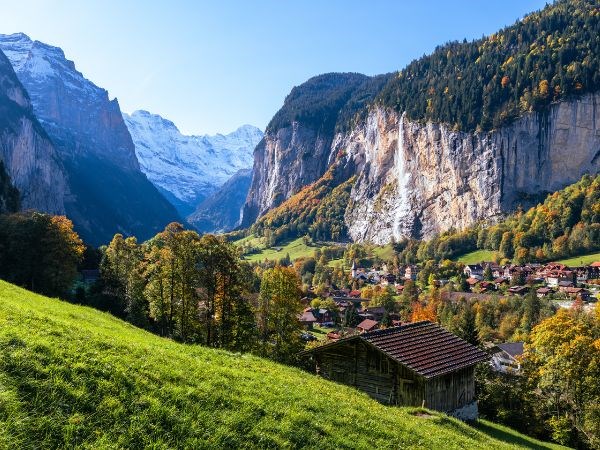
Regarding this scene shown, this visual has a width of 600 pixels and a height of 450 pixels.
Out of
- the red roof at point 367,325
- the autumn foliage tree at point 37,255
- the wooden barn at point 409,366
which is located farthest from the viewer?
the red roof at point 367,325

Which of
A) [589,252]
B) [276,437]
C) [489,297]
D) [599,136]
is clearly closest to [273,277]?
[276,437]

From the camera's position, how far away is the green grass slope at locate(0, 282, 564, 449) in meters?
9.09

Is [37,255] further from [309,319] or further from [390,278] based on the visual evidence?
[390,278]

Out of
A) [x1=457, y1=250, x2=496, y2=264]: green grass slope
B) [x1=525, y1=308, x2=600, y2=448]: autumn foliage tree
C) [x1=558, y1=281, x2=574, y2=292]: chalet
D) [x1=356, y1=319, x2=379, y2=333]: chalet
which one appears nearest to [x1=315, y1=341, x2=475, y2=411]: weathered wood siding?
[x1=525, y1=308, x2=600, y2=448]: autumn foliage tree

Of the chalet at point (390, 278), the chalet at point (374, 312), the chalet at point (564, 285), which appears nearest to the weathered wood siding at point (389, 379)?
the chalet at point (374, 312)

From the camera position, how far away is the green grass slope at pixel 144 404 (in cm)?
909

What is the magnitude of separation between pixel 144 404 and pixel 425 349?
835 inches

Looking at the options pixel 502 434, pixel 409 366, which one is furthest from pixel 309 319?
pixel 409 366

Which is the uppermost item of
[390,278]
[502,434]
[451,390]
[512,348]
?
[451,390]

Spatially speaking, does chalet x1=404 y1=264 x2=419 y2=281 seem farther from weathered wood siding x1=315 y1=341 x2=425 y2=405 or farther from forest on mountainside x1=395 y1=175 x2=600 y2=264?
Result: weathered wood siding x1=315 y1=341 x2=425 y2=405

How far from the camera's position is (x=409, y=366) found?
2611cm

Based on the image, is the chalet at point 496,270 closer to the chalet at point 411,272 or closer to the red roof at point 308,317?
the chalet at point 411,272

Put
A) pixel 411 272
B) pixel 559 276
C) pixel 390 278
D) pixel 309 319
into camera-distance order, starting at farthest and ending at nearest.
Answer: pixel 411 272, pixel 390 278, pixel 559 276, pixel 309 319

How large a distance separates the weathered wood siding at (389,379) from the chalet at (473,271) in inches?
5852
